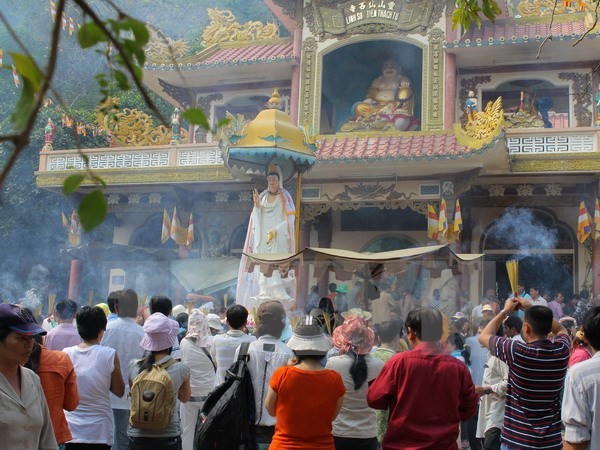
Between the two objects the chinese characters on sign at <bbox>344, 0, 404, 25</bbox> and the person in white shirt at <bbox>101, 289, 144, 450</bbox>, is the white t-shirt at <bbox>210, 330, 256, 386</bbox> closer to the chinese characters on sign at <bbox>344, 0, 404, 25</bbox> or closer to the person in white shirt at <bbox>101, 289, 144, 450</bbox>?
the person in white shirt at <bbox>101, 289, 144, 450</bbox>

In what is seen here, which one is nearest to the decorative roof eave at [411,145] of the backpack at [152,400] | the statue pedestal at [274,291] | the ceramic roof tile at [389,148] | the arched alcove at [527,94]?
the ceramic roof tile at [389,148]

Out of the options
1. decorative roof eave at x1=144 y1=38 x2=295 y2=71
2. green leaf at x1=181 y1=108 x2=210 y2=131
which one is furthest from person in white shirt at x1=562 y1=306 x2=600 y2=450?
decorative roof eave at x1=144 y1=38 x2=295 y2=71

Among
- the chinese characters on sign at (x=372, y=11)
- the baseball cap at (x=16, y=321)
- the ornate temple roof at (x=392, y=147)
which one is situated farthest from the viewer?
the chinese characters on sign at (x=372, y=11)

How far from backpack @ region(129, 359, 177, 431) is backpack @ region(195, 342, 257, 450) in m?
0.23

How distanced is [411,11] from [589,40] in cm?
368

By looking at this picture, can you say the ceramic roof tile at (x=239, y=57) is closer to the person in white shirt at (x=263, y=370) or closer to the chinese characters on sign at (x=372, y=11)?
the chinese characters on sign at (x=372, y=11)

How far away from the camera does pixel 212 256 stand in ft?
58.9

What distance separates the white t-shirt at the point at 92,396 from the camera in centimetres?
462

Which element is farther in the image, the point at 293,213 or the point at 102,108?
the point at 293,213

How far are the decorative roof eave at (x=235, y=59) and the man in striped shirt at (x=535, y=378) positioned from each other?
43.2ft

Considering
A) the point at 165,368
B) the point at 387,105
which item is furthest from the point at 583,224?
the point at 165,368

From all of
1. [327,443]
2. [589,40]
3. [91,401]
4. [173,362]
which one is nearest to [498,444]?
[327,443]

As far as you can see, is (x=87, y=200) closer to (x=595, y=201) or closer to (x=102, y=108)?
(x=102, y=108)

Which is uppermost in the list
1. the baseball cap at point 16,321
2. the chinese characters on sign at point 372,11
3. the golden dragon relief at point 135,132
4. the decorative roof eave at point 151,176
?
the chinese characters on sign at point 372,11
